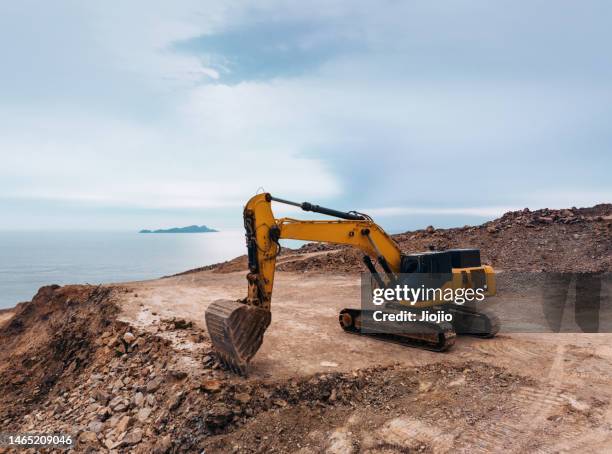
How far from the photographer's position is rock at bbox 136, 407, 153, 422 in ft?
29.3

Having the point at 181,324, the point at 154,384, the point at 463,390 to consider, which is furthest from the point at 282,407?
the point at 181,324

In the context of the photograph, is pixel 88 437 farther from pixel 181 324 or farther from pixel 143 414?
pixel 181 324

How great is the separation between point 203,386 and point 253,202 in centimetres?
400

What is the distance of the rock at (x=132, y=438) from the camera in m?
8.36

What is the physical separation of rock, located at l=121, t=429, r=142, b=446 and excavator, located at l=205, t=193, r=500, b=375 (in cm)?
214

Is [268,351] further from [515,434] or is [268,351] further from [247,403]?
[515,434]

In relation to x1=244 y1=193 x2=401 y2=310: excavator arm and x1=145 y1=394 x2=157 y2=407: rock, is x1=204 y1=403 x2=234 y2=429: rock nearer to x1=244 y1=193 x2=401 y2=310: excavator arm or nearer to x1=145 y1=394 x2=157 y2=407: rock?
x1=145 y1=394 x2=157 y2=407: rock

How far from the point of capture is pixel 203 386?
867 cm

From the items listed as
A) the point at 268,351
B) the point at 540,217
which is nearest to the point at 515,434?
the point at 268,351

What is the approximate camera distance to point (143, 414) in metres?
9.02

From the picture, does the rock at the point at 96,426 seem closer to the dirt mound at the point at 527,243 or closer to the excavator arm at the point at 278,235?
the excavator arm at the point at 278,235

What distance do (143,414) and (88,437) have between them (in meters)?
1.17

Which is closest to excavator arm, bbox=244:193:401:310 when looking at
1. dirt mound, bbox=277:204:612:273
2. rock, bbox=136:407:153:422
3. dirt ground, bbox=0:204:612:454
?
dirt ground, bbox=0:204:612:454

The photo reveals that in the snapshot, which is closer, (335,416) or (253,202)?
(335,416)
